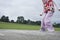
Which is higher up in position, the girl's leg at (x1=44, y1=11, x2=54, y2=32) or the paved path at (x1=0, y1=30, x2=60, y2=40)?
the girl's leg at (x1=44, y1=11, x2=54, y2=32)

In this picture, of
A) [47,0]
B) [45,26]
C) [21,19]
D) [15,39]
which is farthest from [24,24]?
[15,39]

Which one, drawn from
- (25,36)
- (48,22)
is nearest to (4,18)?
(48,22)

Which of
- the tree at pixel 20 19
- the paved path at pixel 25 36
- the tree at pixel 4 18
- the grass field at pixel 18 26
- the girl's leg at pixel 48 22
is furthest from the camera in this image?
the tree at pixel 4 18

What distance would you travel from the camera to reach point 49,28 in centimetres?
456

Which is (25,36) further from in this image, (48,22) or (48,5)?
(48,5)

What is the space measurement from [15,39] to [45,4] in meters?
1.92

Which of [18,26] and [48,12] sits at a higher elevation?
[48,12]

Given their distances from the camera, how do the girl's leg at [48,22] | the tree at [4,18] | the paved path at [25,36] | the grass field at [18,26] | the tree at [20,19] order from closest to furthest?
the paved path at [25,36]
the girl's leg at [48,22]
the grass field at [18,26]
the tree at [20,19]
the tree at [4,18]

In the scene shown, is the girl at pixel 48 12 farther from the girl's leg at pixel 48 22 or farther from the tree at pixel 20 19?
the tree at pixel 20 19

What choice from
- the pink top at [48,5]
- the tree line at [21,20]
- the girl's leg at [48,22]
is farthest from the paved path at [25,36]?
the tree line at [21,20]

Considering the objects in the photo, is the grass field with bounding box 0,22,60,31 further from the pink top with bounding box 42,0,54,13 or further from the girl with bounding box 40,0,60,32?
the pink top with bounding box 42,0,54,13

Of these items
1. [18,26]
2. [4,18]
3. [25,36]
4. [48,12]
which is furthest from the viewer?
[4,18]

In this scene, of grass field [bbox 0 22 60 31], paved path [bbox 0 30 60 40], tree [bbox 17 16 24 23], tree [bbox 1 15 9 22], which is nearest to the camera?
paved path [bbox 0 30 60 40]

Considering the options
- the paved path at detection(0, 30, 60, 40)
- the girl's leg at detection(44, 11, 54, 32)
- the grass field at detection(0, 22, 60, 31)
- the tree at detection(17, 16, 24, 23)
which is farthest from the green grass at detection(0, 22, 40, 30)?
the paved path at detection(0, 30, 60, 40)
